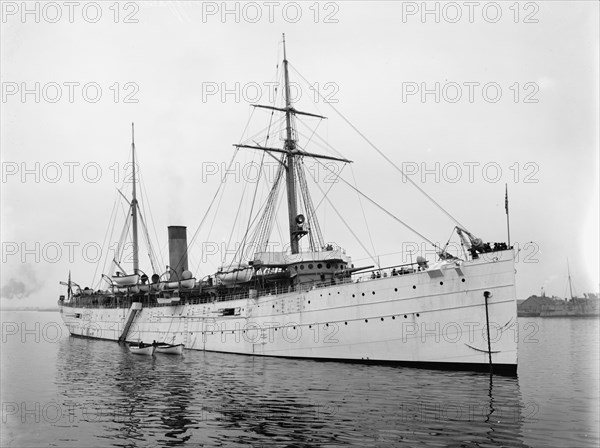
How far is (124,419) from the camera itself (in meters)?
16.0

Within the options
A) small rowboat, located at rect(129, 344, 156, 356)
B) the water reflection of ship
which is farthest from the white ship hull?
small rowboat, located at rect(129, 344, 156, 356)

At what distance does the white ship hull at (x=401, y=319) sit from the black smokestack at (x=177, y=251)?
Answer: 12606 mm

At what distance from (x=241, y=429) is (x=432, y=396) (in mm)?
7398

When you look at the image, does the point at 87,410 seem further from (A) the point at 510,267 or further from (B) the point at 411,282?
(A) the point at 510,267

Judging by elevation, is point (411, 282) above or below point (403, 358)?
above

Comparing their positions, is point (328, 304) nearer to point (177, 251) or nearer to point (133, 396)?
point (133, 396)

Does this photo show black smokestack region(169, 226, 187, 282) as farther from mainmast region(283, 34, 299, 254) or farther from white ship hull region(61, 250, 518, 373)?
mainmast region(283, 34, 299, 254)

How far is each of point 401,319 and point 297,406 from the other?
31.4 ft

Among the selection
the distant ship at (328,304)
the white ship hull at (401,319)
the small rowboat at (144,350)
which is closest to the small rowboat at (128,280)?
the distant ship at (328,304)

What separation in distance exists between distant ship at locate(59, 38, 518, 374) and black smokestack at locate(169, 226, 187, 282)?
88 mm

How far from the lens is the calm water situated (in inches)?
535

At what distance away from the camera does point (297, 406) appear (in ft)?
56.1

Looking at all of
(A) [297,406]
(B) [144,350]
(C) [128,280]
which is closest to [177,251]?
(C) [128,280]

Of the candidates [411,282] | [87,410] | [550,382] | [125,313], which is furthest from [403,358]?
[125,313]
